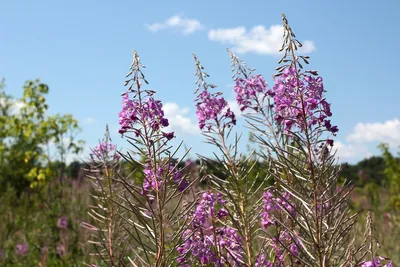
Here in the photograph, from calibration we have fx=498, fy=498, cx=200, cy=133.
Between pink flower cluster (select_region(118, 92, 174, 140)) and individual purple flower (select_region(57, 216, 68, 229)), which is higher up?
pink flower cluster (select_region(118, 92, 174, 140))

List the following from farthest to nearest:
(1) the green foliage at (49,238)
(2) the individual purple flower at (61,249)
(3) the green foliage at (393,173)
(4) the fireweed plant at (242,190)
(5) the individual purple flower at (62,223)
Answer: (3) the green foliage at (393,173) → (5) the individual purple flower at (62,223) → (2) the individual purple flower at (61,249) → (1) the green foliage at (49,238) → (4) the fireweed plant at (242,190)

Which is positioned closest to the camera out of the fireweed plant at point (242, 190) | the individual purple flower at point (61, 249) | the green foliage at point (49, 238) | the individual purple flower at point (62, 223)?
the fireweed plant at point (242, 190)

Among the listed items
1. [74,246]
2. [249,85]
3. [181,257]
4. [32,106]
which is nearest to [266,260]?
[181,257]

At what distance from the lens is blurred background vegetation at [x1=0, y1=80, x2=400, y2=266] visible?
6.95 meters

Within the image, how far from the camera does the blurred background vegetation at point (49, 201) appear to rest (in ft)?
22.8

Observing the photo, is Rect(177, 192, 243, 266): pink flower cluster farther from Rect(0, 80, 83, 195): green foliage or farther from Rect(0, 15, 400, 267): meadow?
Rect(0, 80, 83, 195): green foliage

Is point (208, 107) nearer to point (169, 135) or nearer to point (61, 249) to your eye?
point (169, 135)

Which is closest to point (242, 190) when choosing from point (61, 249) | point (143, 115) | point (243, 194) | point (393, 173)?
point (243, 194)

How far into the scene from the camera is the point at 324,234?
2.07 meters

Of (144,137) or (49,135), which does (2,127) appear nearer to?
(49,135)

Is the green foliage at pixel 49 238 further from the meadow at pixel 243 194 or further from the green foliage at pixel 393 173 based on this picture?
the green foliage at pixel 393 173

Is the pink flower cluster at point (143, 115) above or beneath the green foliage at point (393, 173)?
beneath

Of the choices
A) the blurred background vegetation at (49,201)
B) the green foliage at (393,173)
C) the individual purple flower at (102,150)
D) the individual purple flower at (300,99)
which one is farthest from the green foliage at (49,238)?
the green foliage at (393,173)

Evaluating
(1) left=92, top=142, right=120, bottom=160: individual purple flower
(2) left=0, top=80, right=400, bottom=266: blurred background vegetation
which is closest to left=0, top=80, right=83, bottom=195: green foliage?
(2) left=0, top=80, right=400, bottom=266: blurred background vegetation
